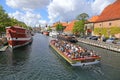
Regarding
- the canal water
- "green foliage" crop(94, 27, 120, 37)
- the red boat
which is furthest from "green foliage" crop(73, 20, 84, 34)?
the canal water

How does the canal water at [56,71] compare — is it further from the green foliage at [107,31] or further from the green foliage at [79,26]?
the green foliage at [79,26]

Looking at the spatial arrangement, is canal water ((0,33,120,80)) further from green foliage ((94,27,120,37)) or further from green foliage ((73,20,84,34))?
green foliage ((73,20,84,34))

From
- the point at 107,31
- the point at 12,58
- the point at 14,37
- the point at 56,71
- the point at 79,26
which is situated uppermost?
the point at 79,26

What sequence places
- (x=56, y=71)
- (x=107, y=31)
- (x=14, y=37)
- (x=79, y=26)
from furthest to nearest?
(x=79, y=26) → (x=107, y=31) → (x=14, y=37) → (x=56, y=71)

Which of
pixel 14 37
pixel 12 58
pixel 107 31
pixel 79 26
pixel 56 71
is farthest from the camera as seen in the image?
pixel 79 26

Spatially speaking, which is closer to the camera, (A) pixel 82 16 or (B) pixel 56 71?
(B) pixel 56 71

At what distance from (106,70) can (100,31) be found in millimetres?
38670

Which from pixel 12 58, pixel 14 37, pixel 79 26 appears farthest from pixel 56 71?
pixel 79 26

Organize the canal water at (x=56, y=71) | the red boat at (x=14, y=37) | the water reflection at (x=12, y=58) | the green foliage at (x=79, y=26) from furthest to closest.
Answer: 1. the green foliage at (x=79, y=26)
2. the red boat at (x=14, y=37)
3. the water reflection at (x=12, y=58)
4. the canal water at (x=56, y=71)

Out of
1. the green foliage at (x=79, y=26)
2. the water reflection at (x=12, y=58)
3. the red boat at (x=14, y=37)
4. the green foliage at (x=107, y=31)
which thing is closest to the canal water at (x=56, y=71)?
the water reflection at (x=12, y=58)

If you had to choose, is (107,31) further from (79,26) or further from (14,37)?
(14,37)

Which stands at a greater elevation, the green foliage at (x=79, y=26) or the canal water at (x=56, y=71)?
the green foliage at (x=79, y=26)

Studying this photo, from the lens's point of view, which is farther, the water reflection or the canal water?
the water reflection

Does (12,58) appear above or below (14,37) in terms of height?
below
